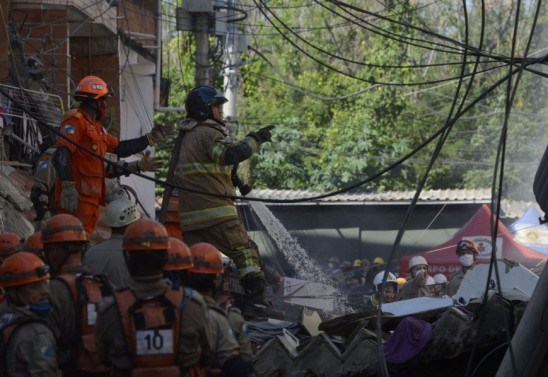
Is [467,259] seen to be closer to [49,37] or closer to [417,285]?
[417,285]

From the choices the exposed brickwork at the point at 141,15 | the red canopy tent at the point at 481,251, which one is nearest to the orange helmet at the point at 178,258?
the red canopy tent at the point at 481,251

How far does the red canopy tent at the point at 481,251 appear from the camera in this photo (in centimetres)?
1789

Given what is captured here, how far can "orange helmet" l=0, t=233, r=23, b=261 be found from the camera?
6.82 meters

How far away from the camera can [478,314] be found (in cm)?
798

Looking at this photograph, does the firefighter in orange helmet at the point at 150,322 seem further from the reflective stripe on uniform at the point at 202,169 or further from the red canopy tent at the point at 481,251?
the red canopy tent at the point at 481,251

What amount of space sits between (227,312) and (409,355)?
262cm

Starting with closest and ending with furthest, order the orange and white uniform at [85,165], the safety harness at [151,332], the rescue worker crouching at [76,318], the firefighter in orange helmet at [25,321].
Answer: the safety harness at [151,332] < the firefighter in orange helmet at [25,321] < the rescue worker crouching at [76,318] < the orange and white uniform at [85,165]

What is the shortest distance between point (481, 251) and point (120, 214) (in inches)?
482

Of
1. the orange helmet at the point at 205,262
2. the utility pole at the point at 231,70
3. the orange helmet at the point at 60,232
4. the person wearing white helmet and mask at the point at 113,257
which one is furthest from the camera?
the utility pole at the point at 231,70

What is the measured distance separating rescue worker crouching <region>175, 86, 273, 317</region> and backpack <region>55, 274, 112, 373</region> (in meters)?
2.88

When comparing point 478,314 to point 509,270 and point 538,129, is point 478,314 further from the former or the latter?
point 538,129

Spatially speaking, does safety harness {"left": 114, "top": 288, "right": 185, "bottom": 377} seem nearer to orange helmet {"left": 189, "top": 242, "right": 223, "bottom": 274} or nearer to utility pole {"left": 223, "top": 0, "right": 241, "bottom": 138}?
orange helmet {"left": 189, "top": 242, "right": 223, "bottom": 274}

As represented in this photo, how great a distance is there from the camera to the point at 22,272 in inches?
201

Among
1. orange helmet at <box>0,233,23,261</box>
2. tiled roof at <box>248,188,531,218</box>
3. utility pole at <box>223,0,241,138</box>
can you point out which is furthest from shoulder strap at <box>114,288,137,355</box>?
tiled roof at <box>248,188,531,218</box>
